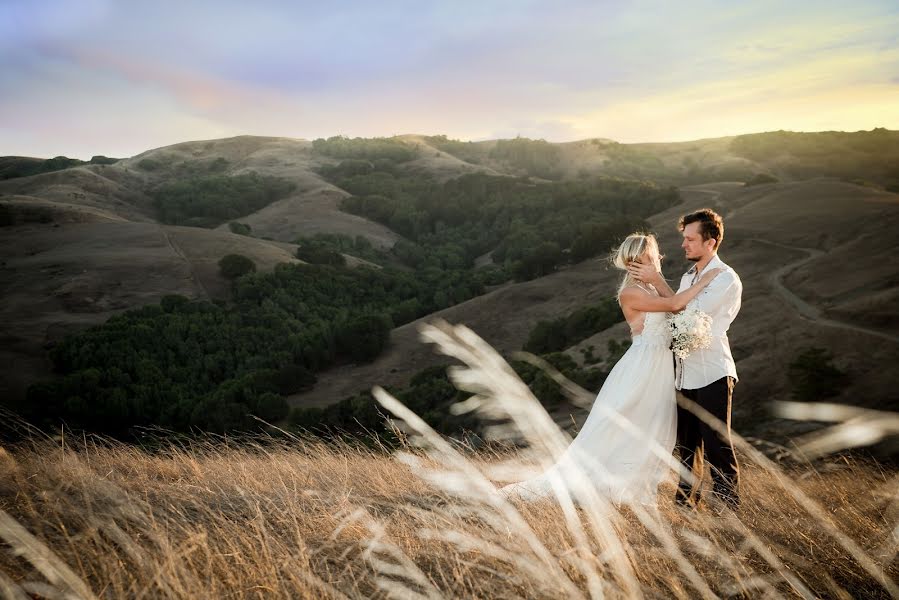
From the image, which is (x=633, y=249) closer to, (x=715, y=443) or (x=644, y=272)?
(x=644, y=272)

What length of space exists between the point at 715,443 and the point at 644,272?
4.94ft

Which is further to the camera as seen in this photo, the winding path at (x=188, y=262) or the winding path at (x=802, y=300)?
the winding path at (x=188, y=262)

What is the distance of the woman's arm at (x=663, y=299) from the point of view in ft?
16.9

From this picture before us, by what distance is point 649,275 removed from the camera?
17.3ft

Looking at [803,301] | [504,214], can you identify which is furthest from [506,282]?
[504,214]

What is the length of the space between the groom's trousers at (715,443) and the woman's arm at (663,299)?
2.32 ft

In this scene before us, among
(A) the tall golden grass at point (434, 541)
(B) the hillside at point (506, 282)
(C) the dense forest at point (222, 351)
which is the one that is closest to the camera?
(A) the tall golden grass at point (434, 541)

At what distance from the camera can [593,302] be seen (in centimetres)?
4869

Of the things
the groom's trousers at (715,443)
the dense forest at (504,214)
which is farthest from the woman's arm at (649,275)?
the dense forest at (504,214)

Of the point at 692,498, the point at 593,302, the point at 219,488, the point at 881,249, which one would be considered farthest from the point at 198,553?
the point at 593,302

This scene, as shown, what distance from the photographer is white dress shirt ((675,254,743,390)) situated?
5.05 meters

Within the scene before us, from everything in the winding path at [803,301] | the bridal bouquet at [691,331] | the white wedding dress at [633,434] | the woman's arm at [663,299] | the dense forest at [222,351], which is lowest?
the dense forest at [222,351]

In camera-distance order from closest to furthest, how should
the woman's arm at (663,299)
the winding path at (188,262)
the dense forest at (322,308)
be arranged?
1. the woman's arm at (663,299)
2. the dense forest at (322,308)
3. the winding path at (188,262)

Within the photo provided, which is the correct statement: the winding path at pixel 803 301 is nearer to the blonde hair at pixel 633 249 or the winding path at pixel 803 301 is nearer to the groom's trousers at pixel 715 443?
the groom's trousers at pixel 715 443
